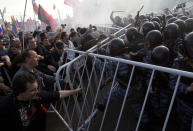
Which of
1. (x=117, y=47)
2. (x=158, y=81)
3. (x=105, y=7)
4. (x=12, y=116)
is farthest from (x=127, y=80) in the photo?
(x=105, y=7)

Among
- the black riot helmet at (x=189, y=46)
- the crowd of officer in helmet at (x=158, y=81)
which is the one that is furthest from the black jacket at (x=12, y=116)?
the black riot helmet at (x=189, y=46)

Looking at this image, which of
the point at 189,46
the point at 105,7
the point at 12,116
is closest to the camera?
the point at 12,116

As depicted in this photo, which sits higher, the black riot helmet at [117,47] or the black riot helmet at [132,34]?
the black riot helmet at [132,34]

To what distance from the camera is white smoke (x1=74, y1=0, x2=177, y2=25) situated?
4536 cm

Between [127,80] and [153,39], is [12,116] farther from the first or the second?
[153,39]

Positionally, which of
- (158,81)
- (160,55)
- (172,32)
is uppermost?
(172,32)

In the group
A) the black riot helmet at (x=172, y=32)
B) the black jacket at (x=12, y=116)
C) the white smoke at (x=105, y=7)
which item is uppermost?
the white smoke at (x=105, y=7)

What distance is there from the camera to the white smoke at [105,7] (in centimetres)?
4536

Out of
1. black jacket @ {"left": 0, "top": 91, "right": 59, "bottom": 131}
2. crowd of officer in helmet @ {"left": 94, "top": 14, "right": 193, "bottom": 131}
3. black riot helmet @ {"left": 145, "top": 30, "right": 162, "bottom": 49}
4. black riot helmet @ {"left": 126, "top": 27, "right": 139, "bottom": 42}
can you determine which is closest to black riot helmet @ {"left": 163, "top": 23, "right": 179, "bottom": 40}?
crowd of officer in helmet @ {"left": 94, "top": 14, "right": 193, "bottom": 131}

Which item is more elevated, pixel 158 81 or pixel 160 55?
pixel 160 55

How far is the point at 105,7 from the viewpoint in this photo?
53188 mm

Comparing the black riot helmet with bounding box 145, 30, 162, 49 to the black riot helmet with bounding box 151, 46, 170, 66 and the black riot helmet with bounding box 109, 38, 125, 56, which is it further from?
the black riot helmet with bounding box 151, 46, 170, 66

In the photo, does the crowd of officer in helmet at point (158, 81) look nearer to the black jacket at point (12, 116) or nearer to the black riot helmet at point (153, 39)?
the black riot helmet at point (153, 39)

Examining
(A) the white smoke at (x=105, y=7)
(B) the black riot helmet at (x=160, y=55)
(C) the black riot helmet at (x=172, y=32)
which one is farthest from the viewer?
(A) the white smoke at (x=105, y=7)
